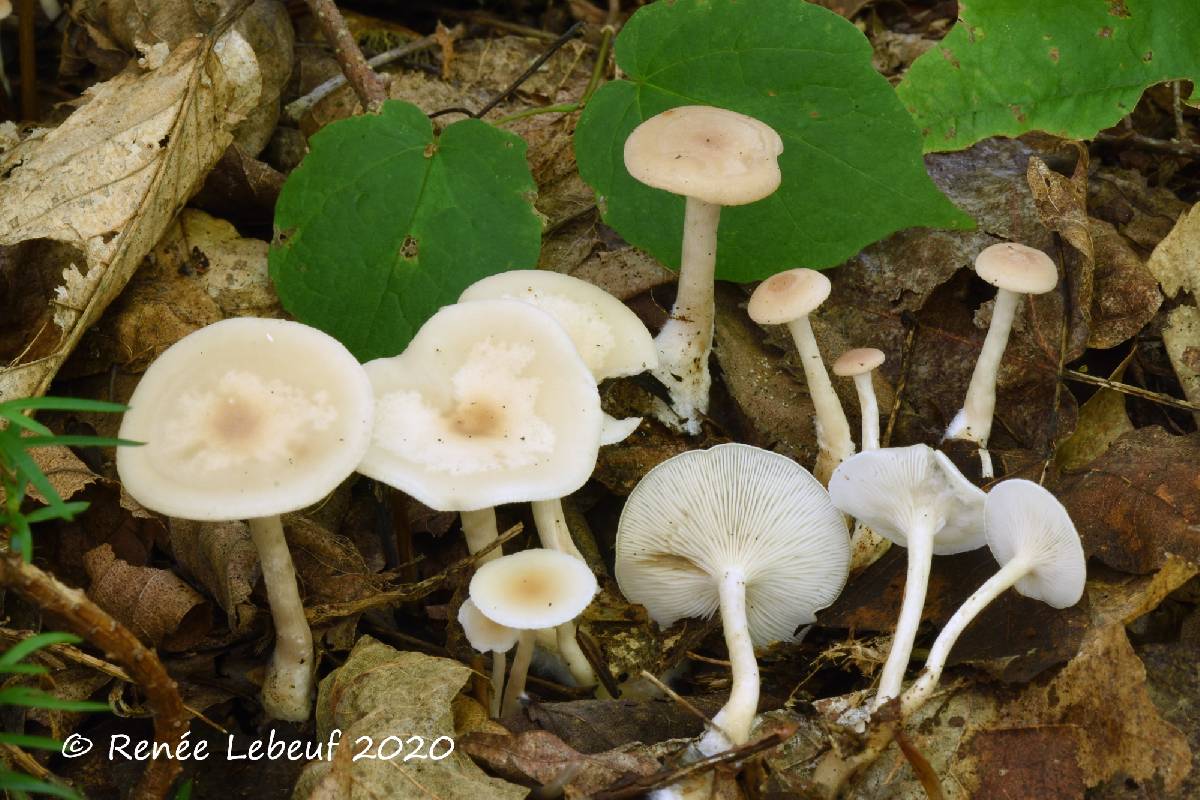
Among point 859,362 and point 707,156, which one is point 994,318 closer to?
point 859,362

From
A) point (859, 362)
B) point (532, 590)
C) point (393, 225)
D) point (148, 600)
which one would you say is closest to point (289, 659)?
point (148, 600)

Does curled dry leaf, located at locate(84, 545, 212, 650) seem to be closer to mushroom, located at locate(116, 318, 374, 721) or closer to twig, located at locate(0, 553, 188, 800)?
mushroom, located at locate(116, 318, 374, 721)

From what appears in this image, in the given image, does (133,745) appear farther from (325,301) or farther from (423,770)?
(325,301)

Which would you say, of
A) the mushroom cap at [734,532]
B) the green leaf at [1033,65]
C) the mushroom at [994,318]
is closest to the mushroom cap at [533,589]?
the mushroom cap at [734,532]

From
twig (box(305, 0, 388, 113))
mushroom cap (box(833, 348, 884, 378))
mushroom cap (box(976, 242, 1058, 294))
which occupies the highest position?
twig (box(305, 0, 388, 113))

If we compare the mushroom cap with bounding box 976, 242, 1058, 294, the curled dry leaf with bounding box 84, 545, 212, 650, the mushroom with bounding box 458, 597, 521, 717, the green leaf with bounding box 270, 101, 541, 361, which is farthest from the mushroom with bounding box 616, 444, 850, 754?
the curled dry leaf with bounding box 84, 545, 212, 650

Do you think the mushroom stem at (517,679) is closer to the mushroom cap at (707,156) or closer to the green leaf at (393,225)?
the green leaf at (393,225)
